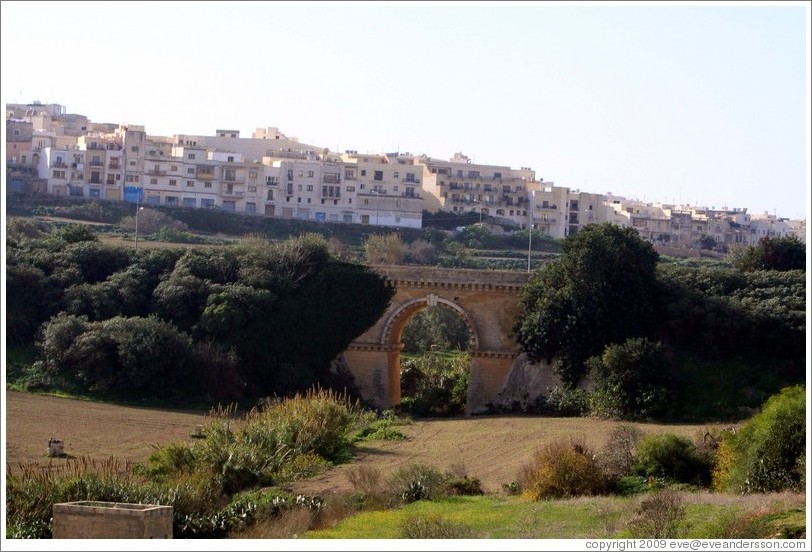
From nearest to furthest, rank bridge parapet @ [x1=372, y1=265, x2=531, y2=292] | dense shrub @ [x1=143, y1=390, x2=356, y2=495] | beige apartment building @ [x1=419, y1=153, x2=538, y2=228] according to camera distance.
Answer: dense shrub @ [x1=143, y1=390, x2=356, y2=495] < bridge parapet @ [x1=372, y1=265, x2=531, y2=292] < beige apartment building @ [x1=419, y1=153, x2=538, y2=228]

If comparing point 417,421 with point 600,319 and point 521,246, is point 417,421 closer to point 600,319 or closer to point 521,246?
point 600,319

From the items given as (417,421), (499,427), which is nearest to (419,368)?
(417,421)

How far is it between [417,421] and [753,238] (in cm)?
7860

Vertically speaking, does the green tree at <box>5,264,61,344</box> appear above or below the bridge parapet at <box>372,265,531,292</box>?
below

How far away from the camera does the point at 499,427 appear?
37688mm

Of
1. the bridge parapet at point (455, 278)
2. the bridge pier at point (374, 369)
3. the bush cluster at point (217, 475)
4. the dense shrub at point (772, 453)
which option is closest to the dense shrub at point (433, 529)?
the bush cluster at point (217, 475)

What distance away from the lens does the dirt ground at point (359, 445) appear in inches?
1238

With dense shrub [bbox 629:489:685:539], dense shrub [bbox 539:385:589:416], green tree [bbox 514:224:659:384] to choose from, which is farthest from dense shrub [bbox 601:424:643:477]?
green tree [bbox 514:224:659:384]

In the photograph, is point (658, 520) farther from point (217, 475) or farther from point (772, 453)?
point (217, 475)

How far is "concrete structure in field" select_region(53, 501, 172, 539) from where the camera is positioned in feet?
67.1

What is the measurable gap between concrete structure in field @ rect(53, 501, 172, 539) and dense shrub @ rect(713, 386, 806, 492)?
1127 centimetres

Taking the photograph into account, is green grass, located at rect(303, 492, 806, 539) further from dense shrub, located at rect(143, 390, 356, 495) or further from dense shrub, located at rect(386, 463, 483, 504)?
dense shrub, located at rect(143, 390, 356, 495)

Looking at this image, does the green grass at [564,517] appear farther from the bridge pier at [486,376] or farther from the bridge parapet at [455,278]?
the bridge parapet at [455,278]

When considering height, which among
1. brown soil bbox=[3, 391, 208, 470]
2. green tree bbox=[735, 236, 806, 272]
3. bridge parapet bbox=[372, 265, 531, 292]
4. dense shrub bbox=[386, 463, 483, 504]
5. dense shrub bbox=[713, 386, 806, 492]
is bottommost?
brown soil bbox=[3, 391, 208, 470]
